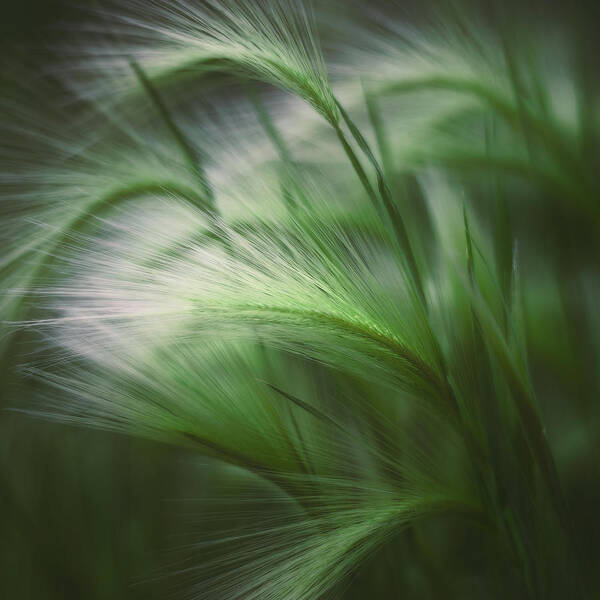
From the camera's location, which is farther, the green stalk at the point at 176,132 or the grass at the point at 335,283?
the green stalk at the point at 176,132

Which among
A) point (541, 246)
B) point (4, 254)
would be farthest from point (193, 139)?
point (541, 246)

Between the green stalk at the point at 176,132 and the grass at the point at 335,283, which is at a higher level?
the green stalk at the point at 176,132

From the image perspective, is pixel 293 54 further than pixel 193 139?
No

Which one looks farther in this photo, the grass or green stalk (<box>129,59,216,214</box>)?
green stalk (<box>129,59,216,214</box>)

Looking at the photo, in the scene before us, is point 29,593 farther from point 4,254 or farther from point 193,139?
point 193,139

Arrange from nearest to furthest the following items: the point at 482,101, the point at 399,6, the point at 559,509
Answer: the point at 559,509
the point at 482,101
the point at 399,6

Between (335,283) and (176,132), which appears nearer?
(335,283)

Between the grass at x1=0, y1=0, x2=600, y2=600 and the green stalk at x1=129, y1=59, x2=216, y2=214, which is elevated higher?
the green stalk at x1=129, y1=59, x2=216, y2=214

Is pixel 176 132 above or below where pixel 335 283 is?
above
